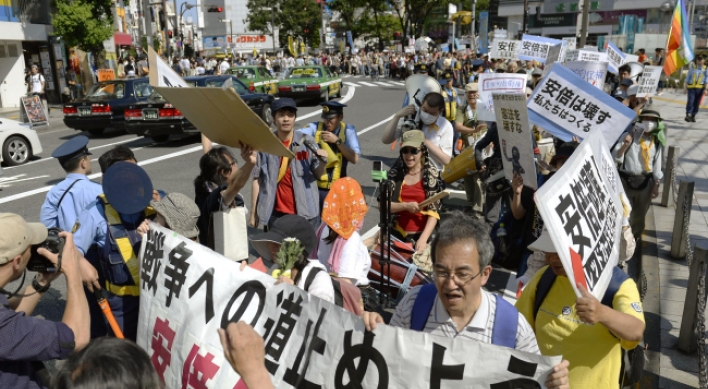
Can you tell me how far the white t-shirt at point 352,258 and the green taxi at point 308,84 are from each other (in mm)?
18908

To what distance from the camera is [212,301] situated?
3.08 meters

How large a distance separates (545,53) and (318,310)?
43.3 ft

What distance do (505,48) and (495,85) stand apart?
328 inches

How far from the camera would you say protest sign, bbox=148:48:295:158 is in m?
3.37

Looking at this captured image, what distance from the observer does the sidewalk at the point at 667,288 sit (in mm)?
4578

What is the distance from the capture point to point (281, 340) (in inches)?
111

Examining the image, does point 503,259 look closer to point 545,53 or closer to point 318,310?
point 318,310

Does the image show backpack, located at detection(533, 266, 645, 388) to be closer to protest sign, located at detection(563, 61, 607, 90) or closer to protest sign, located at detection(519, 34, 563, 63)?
protest sign, located at detection(563, 61, 607, 90)

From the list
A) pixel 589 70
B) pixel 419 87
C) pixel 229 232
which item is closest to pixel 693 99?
pixel 589 70

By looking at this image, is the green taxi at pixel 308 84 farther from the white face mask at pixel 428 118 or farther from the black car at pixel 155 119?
the white face mask at pixel 428 118

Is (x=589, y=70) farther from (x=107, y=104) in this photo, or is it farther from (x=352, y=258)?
(x=107, y=104)

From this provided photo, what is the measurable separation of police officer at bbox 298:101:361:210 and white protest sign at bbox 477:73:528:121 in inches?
123

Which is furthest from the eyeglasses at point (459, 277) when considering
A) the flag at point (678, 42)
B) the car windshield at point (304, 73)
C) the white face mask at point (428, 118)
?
the car windshield at point (304, 73)

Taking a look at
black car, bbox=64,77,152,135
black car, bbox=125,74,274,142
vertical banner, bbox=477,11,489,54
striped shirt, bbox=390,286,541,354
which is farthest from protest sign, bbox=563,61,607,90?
vertical banner, bbox=477,11,489,54
